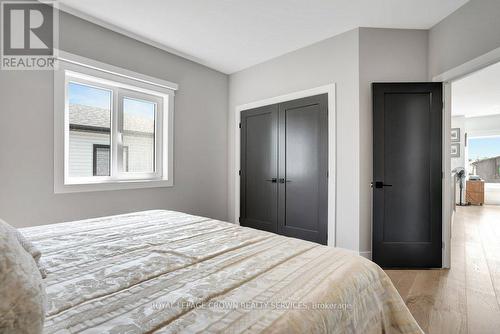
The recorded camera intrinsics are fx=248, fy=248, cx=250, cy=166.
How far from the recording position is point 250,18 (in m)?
2.61

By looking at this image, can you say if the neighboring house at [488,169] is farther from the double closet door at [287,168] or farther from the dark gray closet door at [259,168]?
the dark gray closet door at [259,168]

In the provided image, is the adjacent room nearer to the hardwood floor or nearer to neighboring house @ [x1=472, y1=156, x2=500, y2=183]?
the hardwood floor

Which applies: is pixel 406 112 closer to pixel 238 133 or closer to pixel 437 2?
pixel 437 2

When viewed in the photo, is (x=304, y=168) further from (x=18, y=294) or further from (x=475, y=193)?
(x=475, y=193)

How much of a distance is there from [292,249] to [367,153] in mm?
2017

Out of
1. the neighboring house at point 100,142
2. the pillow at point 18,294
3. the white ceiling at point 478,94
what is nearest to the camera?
the pillow at point 18,294

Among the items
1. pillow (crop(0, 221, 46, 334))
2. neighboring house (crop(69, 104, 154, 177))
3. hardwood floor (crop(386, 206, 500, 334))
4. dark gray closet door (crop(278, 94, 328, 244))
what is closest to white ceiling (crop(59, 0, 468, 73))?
dark gray closet door (crop(278, 94, 328, 244))

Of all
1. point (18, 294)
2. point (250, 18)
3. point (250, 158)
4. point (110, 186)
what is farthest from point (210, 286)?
point (250, 158)

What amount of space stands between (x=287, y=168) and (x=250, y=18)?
1848mm

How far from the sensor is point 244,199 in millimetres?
3961

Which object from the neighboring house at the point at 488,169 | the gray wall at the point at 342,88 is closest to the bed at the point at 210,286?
the gray wall at the point at 342,88

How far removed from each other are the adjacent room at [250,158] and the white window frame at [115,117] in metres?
0.02

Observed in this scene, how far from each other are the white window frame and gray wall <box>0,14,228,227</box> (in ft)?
0.23

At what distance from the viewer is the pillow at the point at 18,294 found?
1.61ft
